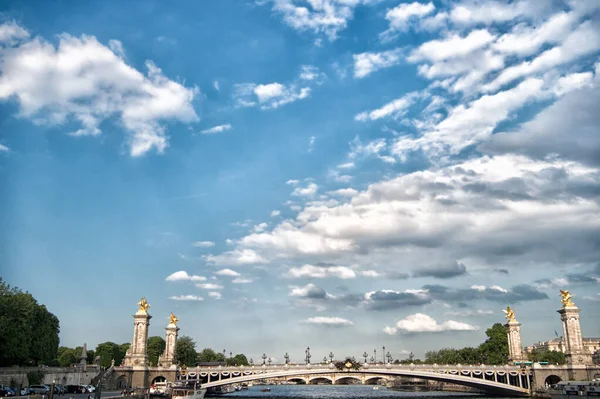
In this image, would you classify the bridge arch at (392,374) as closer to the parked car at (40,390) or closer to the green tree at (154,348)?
the parked car at (40,390)

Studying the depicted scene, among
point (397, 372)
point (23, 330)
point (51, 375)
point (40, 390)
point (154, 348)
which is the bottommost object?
point (397, 372)

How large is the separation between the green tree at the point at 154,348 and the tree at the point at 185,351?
518 cm

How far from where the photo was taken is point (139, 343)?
95812 mm

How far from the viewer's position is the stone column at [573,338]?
3656 inches

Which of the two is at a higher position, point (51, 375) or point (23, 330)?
point (23, 330)

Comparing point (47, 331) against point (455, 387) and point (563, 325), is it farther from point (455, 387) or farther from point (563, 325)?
point (455, 387)

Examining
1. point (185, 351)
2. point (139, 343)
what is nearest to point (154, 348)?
point (185, 351)

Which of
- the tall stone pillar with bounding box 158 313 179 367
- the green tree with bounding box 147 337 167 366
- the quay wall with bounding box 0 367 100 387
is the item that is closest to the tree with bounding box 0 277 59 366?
the quay wall with bounding box 0 367 100 387

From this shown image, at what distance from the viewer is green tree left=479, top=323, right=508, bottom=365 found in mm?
133688

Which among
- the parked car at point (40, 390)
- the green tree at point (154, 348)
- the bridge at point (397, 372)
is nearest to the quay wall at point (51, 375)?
the parked car at point (40, 390)

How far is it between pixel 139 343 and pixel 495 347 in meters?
89.6

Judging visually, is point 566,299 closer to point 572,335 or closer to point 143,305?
point 572,335

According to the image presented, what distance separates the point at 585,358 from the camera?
9306cm

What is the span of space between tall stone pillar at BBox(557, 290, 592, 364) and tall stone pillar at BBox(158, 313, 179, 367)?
70.8 m
